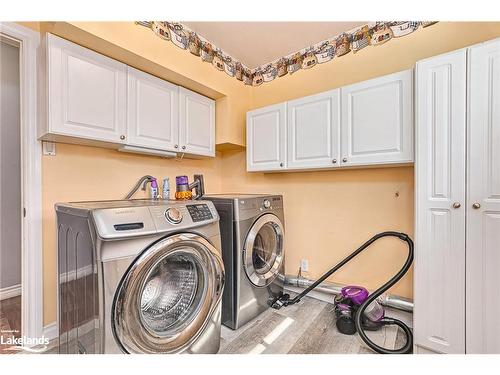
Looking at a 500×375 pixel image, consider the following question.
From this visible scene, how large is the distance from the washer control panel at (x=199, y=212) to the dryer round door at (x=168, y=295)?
12 centimetres

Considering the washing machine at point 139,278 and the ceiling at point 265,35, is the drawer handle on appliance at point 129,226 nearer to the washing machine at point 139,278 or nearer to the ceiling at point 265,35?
the washing machine at point 139,278

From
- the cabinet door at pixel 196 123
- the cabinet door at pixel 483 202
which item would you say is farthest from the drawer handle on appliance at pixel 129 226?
the cabinet door at pixel 483 202

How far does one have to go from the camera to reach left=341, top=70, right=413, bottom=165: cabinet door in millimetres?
1514

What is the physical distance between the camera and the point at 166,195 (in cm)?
207

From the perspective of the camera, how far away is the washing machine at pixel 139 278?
99cm

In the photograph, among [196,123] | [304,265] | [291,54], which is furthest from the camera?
[291,54]

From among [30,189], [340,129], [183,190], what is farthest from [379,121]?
[30,189]

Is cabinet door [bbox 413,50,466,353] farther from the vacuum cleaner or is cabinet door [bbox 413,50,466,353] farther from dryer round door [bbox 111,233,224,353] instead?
dryer round door [bbox 111,233,224,353]

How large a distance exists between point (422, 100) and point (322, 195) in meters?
1.09

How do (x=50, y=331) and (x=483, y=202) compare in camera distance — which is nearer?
(x=483, y=202)

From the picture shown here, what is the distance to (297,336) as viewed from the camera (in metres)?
1.63

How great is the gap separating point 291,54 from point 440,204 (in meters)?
1.98

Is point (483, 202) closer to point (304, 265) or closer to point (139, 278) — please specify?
point (304, 265)
